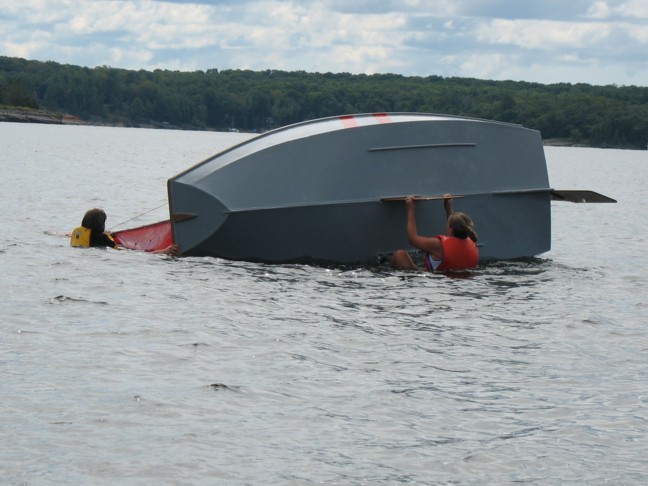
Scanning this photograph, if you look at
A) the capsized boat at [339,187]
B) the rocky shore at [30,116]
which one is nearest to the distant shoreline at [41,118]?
the rocky shore at [30,116]

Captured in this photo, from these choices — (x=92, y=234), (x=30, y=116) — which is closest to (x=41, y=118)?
(x=30, y=116)

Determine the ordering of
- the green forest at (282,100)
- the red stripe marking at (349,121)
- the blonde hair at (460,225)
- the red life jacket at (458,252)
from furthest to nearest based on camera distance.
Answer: the green forest at (282,100), the red stripe marking at (349,121), the red life jacket at (458,252), the blonde hair at (460,225)

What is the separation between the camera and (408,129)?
46.7 ft

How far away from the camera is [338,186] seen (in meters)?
13.7

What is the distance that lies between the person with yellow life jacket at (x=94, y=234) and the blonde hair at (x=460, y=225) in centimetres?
365

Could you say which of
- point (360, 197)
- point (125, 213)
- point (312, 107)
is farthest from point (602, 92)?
point (360, 197)

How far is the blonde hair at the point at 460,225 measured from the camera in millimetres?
13094

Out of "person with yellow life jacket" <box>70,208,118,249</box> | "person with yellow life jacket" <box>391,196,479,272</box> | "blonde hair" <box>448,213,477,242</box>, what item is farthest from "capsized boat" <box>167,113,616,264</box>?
"person with yellow life jacket" <box>70,208,118,249</box>

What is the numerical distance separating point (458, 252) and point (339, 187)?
1.67 metres

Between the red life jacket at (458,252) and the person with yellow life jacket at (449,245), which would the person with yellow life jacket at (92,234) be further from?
the red life jacket at (458,252)

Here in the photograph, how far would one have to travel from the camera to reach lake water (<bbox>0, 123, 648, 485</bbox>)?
6.44 meters

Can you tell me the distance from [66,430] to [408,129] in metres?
8.39

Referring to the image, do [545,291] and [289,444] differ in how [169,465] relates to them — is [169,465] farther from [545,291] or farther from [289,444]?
[545,291]

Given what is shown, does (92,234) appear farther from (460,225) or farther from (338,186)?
(460,225)
